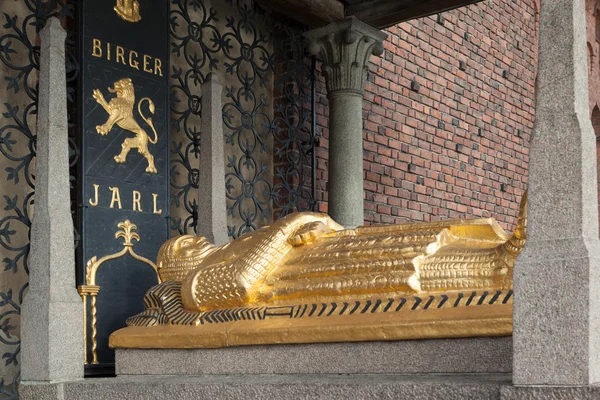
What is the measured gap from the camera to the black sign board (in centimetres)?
397

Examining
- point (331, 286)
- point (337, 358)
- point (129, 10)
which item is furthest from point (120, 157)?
point (337, 358)

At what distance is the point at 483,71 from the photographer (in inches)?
318

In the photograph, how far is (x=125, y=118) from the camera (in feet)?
13.9

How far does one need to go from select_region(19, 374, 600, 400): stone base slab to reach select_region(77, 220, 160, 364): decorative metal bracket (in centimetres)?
46

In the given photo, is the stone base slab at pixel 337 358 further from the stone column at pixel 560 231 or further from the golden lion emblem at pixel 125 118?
the golden lion emblem at pixel 125 118

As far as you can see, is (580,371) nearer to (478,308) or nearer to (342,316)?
(478,308)

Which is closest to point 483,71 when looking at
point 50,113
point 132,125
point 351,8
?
point 351,8

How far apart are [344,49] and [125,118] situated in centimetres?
185

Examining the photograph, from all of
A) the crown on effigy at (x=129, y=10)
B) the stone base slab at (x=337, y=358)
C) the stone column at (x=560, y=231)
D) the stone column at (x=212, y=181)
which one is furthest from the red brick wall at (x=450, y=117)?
the stone column at (x=560, y=231)

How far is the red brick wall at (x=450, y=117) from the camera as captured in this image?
6.57 meters

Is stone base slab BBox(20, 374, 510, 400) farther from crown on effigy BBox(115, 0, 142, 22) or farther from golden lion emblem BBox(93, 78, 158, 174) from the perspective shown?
crown on effigy BBox(115, 0, 142, 22)

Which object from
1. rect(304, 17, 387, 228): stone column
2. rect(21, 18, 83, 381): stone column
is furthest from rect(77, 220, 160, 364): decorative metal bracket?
rect(304, 17, 387, 228): stone column

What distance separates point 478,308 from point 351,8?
12.1 feet

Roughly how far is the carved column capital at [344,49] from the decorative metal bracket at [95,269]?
6.61 feet
